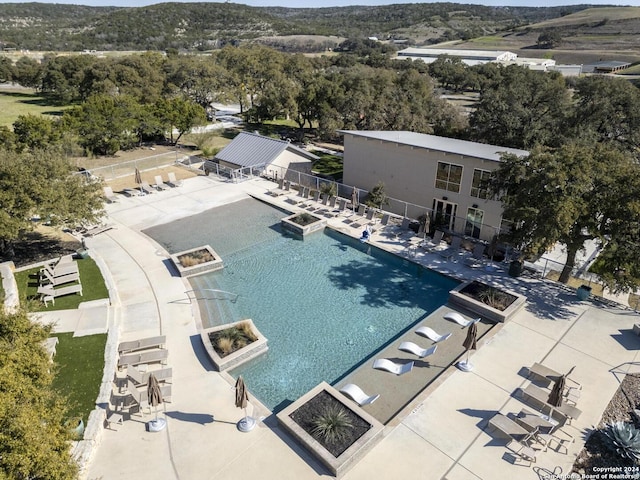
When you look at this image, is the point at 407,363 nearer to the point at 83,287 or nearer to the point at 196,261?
the point at 196,261

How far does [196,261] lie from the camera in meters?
18.9

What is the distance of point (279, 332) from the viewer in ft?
49.7

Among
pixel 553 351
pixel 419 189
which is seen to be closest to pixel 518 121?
pixel 419 189

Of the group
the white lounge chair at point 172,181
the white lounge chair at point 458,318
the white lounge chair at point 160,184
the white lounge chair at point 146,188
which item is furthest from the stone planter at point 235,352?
the white lounge chair at point 172,181

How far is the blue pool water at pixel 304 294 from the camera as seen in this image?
1362 cm

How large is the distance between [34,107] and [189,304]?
7114 centimetres

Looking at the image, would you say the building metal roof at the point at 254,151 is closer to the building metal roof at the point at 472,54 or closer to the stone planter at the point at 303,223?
the stone planter at the point at 303,223

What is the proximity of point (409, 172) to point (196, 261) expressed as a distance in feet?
45.8

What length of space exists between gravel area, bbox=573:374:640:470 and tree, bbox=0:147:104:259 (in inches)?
794

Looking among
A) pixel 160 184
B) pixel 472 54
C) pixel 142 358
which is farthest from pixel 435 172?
pixel 472 54

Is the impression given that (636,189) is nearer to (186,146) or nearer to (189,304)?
(189,304)

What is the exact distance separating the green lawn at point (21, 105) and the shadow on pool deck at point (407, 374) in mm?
59361

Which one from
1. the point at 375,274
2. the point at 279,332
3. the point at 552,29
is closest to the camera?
the point at 279,332

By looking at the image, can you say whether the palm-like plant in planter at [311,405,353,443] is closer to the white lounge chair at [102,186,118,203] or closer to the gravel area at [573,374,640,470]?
the gravel area at [573,374,640,470]
